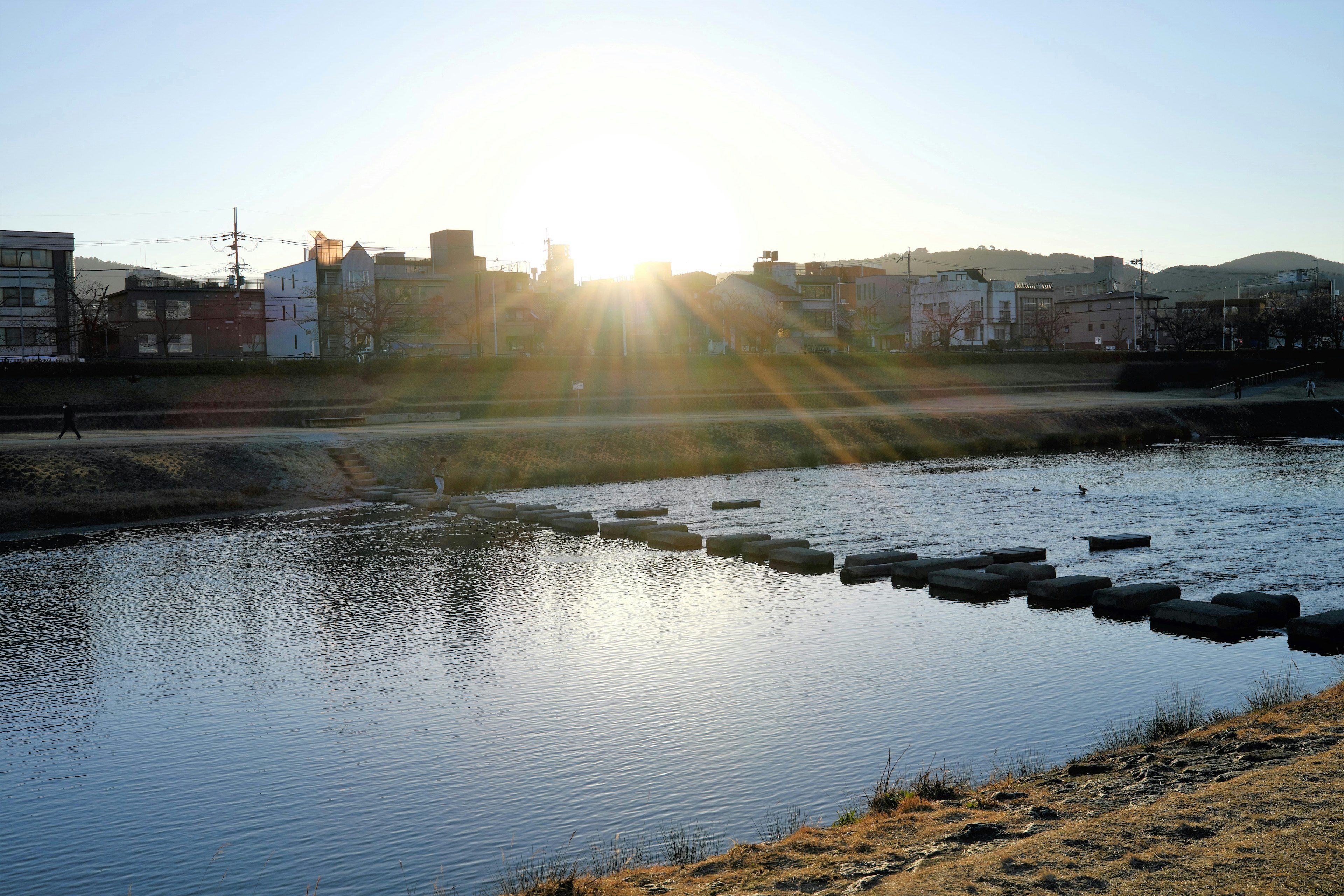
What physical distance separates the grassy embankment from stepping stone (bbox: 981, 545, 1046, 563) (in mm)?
11280

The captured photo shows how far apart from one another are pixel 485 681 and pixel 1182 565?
1466 cm

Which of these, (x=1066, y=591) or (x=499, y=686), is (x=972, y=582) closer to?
(x=1066, y=591)

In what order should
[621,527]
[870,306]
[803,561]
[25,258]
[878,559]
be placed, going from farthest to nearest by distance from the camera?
[870,306] → [25,258] → [621,527] → [803,561] → [878,559]

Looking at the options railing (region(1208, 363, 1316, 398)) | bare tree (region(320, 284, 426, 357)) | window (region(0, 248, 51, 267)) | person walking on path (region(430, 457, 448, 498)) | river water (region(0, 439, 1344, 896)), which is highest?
window (region(0, 248, 51, 267))

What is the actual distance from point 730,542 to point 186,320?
82.6 meters

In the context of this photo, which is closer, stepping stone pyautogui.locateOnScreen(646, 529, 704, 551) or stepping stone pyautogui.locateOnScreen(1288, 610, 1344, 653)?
stepping stone pyautogui.locateOnScreen(1288, 610, 1344, 653)

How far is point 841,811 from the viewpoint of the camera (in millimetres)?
9312

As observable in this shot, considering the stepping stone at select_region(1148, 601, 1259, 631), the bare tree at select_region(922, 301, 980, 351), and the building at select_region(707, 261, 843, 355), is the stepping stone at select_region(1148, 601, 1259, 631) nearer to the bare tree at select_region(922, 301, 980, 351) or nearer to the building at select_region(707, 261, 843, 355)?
the building at select_region(707, 261, 843, 355)

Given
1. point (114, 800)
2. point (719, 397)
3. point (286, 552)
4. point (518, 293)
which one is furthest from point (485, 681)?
point (518, 293)

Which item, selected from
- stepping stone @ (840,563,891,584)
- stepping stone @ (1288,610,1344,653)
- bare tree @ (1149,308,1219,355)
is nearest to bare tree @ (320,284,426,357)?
stepping stone @ (840,563,891,584)

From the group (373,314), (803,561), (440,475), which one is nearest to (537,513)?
(440,475)

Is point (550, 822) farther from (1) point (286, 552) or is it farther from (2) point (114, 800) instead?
(1) point (286, 552)

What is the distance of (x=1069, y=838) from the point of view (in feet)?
23.9

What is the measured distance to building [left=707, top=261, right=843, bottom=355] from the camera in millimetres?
110000
